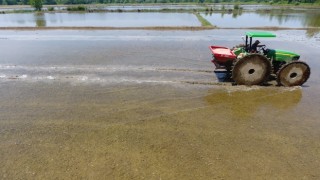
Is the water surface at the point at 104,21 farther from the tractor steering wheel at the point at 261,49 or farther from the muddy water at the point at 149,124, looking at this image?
the tractor steering wheel at the point at 261,49

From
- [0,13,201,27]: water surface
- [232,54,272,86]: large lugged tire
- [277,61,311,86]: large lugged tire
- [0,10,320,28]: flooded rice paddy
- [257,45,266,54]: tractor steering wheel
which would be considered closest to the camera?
[232,54,272,86]: large lugged tire

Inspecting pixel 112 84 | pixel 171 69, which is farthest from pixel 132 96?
pixel 171 69

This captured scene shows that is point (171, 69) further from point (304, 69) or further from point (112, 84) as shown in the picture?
point (304, 69)

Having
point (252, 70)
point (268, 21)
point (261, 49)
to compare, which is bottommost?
point (252, 70)

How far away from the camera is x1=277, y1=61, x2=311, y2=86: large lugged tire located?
10930 mm

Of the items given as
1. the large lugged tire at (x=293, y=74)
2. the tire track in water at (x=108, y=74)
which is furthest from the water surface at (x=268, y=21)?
the large lugged tire at (x=293, y=74)

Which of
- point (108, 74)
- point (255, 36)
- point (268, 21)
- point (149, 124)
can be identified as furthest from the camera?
point (268, 21)

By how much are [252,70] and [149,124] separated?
208 inches

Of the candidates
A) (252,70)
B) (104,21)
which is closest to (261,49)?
(252,70)

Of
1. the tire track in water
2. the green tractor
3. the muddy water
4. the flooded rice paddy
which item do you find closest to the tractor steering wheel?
the green tractor

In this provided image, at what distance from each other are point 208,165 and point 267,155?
168cm

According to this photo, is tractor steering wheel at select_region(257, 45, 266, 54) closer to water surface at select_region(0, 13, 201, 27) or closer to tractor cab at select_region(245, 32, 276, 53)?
tractor cab at select_region(245, 32, 276, 53)

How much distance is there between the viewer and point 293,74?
11.1m

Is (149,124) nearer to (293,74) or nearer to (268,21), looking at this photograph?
(293,74)
